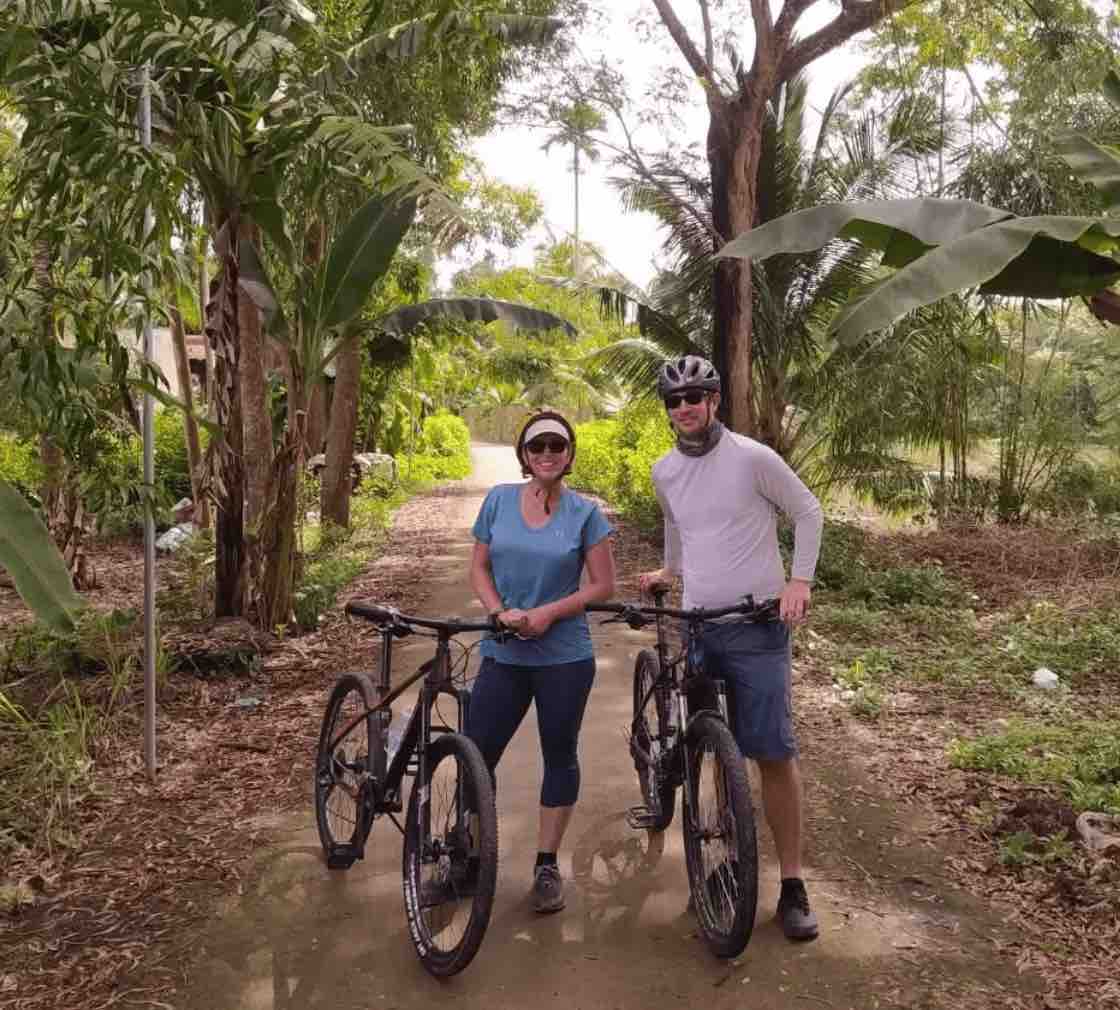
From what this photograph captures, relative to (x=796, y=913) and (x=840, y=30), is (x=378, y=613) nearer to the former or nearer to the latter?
(x=796, y=913)

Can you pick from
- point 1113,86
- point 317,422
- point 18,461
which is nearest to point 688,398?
point 1113,86

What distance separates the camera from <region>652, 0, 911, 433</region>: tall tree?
1245 cm

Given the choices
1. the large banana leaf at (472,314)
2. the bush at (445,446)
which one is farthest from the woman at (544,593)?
the bush at (445,446)

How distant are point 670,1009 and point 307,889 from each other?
5.67 feet

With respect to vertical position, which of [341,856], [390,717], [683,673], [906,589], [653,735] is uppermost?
[683,673]

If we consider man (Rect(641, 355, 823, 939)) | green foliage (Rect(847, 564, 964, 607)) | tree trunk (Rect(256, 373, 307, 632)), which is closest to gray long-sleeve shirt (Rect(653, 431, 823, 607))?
man (Rect(641, 355, 823, 939))

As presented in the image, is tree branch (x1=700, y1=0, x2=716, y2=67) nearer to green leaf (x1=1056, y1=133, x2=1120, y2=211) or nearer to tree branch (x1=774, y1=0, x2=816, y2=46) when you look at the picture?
tree branch (x1=774, y1=0, x2=816, y2=46)

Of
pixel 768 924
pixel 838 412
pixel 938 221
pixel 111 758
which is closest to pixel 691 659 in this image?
pixel 768 924

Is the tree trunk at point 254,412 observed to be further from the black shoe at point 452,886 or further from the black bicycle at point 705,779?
the black shoe at point 452,886

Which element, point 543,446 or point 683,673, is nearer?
point 543,446

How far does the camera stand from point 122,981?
12.9ft

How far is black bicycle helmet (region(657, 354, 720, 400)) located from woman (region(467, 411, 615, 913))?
0.42 metres

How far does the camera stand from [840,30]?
1219cm

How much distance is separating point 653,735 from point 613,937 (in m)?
1.04
